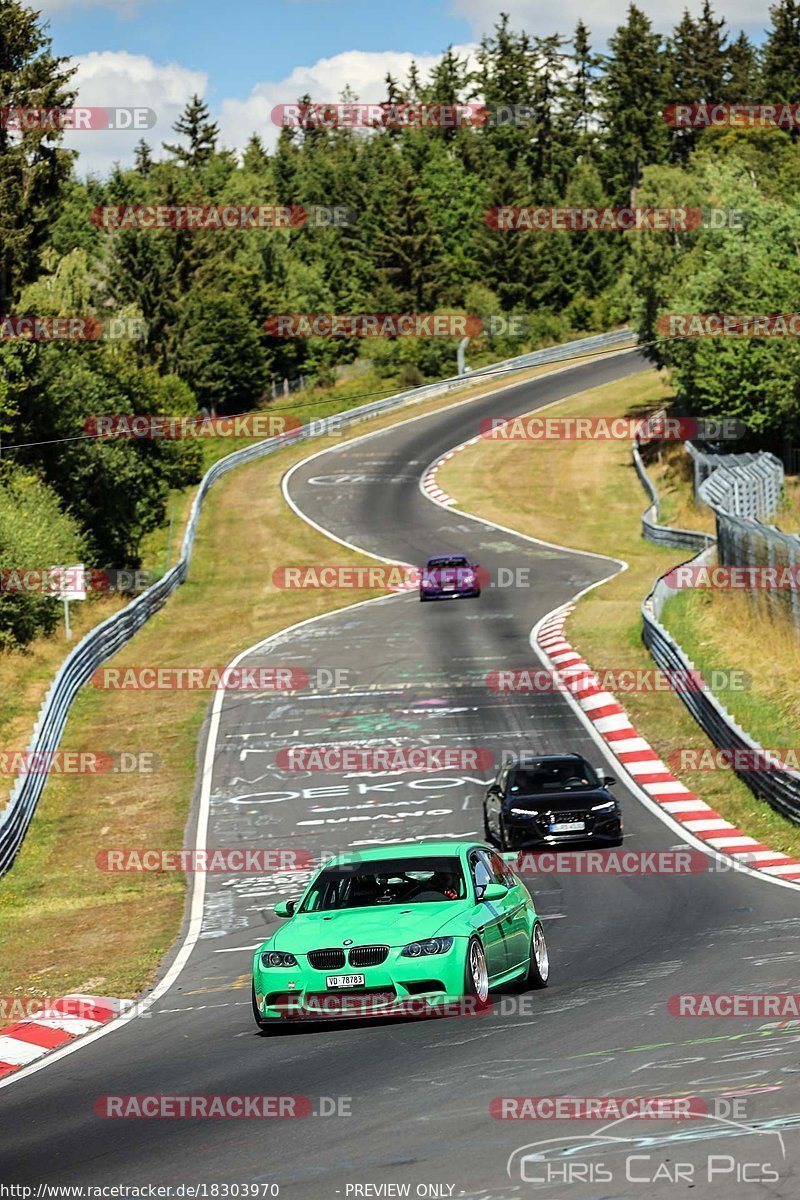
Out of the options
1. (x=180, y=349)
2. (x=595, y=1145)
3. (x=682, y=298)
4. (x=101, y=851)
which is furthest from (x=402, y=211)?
(x=595, y=1145)

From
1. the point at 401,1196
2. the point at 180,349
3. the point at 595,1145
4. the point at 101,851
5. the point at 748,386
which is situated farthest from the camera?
the point at 180,349

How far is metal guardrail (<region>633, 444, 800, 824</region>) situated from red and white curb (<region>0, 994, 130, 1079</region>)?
1166 cm

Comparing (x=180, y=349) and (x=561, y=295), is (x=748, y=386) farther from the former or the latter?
(x=561, y=295)

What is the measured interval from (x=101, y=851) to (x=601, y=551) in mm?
33943

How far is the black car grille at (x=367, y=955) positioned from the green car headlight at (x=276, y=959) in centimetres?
48

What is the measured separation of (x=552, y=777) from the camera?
78.1 feet

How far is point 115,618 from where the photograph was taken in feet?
147

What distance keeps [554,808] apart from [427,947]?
10828mm

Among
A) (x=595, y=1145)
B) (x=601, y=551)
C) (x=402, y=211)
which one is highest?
(x=402, y=211)

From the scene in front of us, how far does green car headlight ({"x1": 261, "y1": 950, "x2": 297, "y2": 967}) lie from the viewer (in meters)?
12.3
